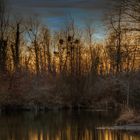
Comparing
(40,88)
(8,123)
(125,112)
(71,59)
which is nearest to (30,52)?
(71,59)

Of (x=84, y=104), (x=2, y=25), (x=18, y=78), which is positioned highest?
(x=2, y=25)

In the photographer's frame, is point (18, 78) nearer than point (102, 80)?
Yes

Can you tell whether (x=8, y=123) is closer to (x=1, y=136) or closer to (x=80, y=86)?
(x=1, y=136)

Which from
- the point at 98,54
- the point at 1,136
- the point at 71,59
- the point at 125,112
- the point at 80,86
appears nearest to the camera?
the point at 1,136

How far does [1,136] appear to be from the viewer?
108 feet

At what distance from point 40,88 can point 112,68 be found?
858 inches

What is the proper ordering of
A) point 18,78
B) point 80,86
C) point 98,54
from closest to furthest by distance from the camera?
point 18,78
point 80,86
point 98,54

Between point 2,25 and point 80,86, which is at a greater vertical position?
point 2,25

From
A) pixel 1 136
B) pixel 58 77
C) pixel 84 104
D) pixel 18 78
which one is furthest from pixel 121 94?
pixel 1 136

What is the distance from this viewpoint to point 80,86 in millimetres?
69688

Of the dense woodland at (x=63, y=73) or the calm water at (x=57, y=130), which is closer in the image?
the calm water at (x=57, y=130)

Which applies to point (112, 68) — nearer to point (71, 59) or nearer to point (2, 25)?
point (71, 59)

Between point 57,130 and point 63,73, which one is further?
point 63,73

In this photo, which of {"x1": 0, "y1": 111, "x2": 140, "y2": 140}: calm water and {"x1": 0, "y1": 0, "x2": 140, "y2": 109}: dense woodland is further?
{"x1": 0, "y1": 0, "x2": 140, "y2": 109}: dense woodland
